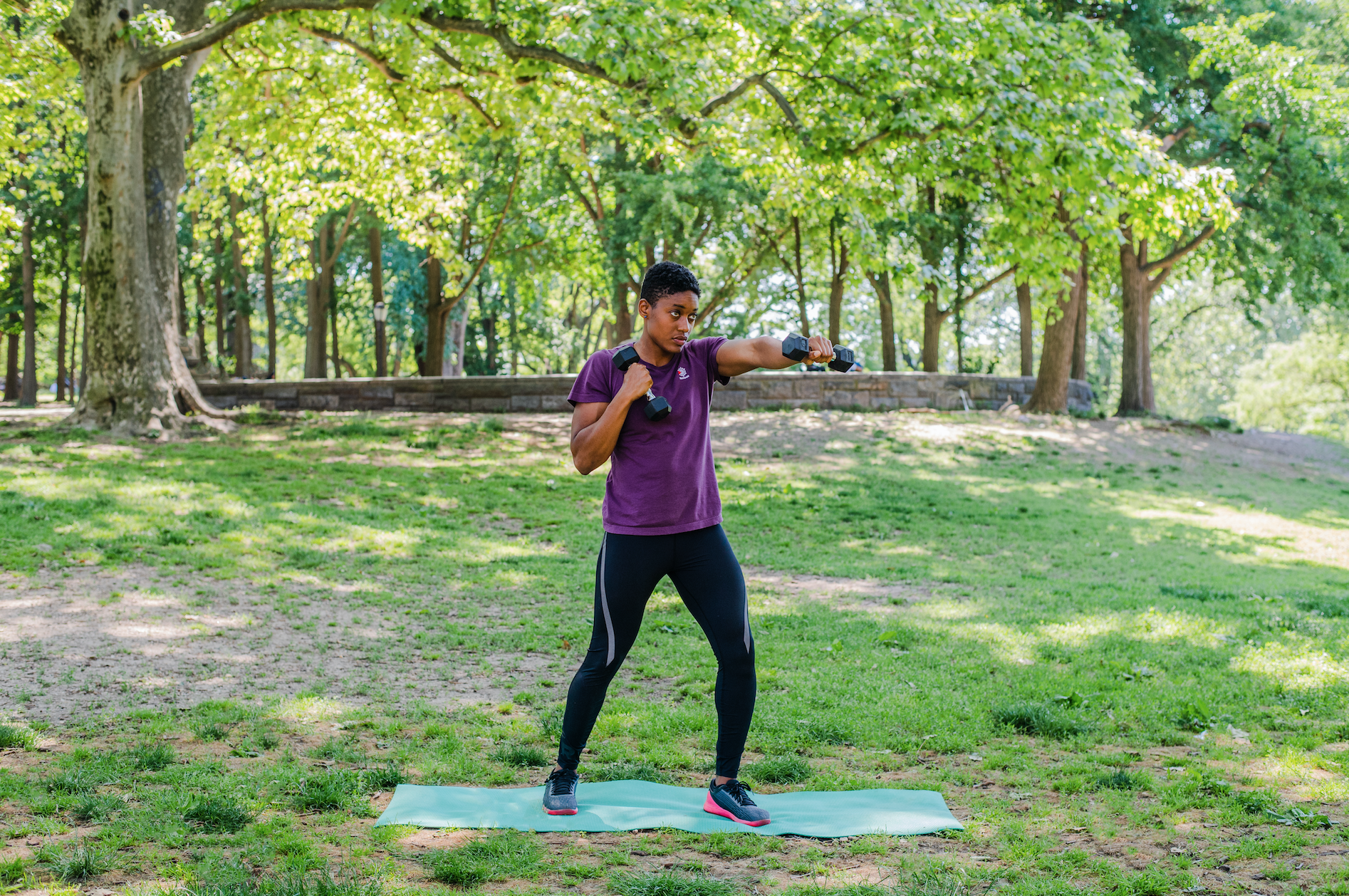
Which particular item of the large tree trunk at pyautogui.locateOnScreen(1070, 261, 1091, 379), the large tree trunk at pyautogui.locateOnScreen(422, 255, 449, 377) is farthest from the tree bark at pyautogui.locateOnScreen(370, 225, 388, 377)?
the large tree trunk at pyautogui.locateOnScreen(1070, 261, 1091, 379)

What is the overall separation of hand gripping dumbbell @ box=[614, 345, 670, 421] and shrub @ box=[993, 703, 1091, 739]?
273 cm

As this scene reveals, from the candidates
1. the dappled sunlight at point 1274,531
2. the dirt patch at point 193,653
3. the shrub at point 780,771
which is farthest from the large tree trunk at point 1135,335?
the shrub at point 780,771

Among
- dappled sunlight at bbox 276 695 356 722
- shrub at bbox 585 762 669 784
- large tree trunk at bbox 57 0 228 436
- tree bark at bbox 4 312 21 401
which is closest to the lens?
shrub at bbox 585 762 669 784

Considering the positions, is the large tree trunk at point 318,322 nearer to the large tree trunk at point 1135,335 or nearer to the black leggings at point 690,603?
the large tree trunk at point 1135,335

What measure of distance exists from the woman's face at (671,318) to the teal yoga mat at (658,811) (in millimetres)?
1719

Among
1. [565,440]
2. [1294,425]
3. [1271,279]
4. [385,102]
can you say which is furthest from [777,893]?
[1294,425]

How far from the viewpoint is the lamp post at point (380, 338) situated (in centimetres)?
2691

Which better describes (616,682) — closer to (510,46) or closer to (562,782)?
(562,782)

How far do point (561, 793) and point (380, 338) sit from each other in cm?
2510

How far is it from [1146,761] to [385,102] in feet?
49.4

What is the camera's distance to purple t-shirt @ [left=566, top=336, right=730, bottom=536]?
3.74 metres

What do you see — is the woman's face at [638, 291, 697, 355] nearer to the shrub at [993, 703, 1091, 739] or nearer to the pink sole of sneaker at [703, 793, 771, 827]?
the pink sole of sneaker at [703, 793, 771, 827]

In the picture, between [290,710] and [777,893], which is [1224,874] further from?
[290,710]

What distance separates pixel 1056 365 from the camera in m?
20.5
